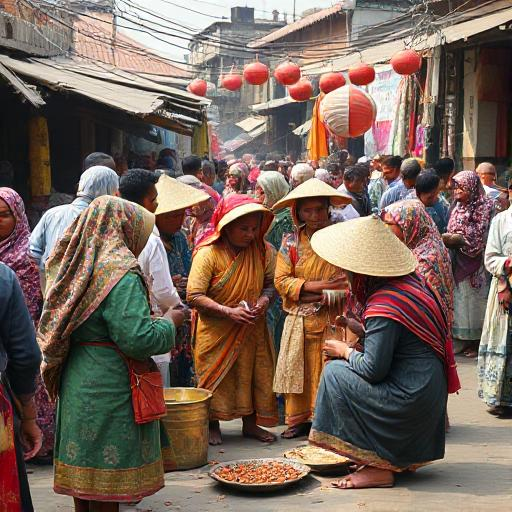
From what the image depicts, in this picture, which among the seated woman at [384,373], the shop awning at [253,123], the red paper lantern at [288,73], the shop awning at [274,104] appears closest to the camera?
the seated woman at [384,373]

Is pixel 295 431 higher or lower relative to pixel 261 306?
lower

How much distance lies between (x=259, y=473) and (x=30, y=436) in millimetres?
2099

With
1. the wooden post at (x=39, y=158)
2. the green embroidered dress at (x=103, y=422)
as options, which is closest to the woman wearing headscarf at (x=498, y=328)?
the green embroidered dress at (x=103, y=422)

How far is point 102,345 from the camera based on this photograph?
4211 millimetres

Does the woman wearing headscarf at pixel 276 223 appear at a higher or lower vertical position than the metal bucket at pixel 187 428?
higher

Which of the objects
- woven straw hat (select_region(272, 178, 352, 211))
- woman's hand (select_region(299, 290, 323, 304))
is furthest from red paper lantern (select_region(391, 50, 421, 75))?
woman's hand (select_region(299, 290, 323, 304))

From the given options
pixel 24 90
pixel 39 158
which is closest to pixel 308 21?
pixel 39 158

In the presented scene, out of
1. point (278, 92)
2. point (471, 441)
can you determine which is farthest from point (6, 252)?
point (278, 92)

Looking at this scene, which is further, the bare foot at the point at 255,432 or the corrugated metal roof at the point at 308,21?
the corrugated metal roof at the point at 308,21

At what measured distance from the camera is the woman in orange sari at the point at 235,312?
6273 mm

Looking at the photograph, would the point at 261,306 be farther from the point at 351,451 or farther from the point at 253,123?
the point at 253,123

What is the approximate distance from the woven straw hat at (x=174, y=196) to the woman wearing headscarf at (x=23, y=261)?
0.95 metres

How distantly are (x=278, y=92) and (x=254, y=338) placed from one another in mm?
37235

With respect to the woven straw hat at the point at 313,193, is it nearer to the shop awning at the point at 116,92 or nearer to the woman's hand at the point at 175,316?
the woman's hand at the point at 175,316
